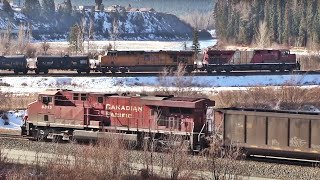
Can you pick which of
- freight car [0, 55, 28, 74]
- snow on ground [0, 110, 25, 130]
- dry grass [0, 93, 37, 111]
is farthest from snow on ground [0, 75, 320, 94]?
snow on ground [0, 110, 25, 130]

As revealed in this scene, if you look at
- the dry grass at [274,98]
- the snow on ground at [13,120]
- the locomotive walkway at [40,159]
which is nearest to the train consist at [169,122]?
the locomotive walkway at [40,159]

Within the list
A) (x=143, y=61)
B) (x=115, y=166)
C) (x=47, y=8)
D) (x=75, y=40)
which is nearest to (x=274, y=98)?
(x=143, y=61)

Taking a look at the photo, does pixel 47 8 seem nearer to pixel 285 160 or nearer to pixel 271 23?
pixel 271 23

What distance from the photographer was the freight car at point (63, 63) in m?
49.5

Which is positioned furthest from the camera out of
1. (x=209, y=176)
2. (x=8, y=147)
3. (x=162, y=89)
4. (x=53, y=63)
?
(x=53, y=63)

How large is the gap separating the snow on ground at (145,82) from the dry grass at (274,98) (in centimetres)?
281

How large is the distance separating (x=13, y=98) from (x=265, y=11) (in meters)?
64.2

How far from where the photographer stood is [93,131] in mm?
23281

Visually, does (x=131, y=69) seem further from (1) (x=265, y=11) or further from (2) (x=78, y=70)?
(1) (x=265, y=11)

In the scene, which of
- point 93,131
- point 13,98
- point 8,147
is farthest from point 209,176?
point 13,98

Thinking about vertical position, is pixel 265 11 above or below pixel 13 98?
above

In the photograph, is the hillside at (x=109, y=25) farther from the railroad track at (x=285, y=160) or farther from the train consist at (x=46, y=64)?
the railroad track at (x=285, y=160)

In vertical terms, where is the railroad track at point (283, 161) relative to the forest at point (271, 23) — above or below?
below

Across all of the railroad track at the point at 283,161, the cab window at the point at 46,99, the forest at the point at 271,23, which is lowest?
the railroad track at the point at 283,161
